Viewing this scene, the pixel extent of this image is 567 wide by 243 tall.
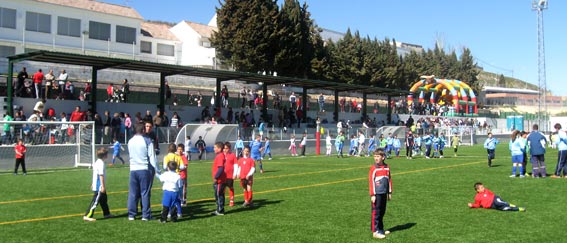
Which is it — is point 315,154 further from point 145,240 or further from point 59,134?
point 145,240

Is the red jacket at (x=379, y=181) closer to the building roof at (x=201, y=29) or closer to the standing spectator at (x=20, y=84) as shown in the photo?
the standing spectator at (x=20, y=84)

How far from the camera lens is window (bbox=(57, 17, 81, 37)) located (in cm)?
5503

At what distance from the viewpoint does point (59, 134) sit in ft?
89.0

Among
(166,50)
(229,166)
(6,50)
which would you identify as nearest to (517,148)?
(229,166)

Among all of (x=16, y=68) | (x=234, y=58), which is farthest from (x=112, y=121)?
(x=234, y=58)

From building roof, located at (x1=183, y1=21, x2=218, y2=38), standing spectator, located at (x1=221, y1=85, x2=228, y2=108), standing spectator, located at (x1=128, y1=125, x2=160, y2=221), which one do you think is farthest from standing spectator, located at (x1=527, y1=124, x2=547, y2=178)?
building roof, located at (x1=183, y1=21, x2=218, y2=38)

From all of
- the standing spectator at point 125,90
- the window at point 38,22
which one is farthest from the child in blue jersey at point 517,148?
the window at point 38,22

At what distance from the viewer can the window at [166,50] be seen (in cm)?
6694

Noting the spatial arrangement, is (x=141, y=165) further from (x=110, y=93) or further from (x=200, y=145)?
(x=110, y=93)

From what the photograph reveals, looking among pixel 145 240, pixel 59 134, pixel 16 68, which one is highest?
pixel 16 68

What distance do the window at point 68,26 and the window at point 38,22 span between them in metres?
1.06

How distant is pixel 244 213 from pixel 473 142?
48.6 metres

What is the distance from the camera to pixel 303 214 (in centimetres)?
1259

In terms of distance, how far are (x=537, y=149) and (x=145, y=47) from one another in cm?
5257
